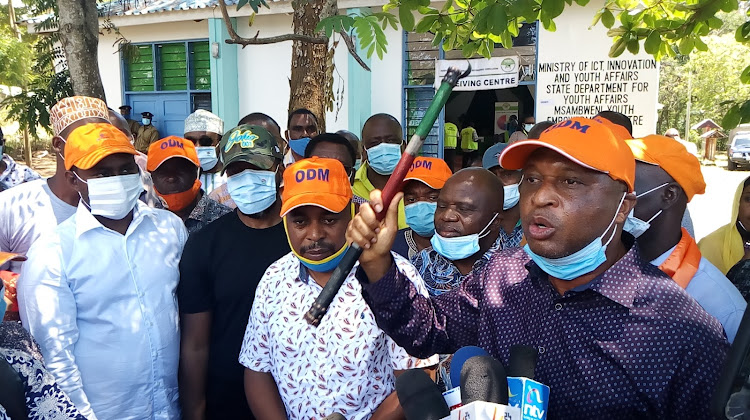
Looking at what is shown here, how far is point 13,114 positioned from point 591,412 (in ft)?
46.5

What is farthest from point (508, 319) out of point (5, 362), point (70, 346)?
point (70, 346)

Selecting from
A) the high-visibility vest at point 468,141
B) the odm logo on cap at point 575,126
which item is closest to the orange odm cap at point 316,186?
the odm logo on cap at point 575,126

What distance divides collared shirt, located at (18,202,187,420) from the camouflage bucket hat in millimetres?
605

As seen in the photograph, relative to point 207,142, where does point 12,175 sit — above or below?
below

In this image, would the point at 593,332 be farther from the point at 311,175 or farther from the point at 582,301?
the point at 311,175

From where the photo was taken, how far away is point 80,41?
4.73 m

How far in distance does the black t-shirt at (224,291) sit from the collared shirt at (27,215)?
35.2 inches

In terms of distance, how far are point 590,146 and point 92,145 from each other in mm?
2153

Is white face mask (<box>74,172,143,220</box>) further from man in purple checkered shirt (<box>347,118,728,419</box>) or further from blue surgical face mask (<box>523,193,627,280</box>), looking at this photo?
blue surgical face mask (<box>523,193,627,280</box>)

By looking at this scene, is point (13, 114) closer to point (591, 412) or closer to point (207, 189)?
point (207, 189)

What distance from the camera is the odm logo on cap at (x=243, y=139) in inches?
127

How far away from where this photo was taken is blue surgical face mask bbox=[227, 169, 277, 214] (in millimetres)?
2969

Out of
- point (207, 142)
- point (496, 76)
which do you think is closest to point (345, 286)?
point (207, 142)

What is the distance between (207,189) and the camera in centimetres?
484
